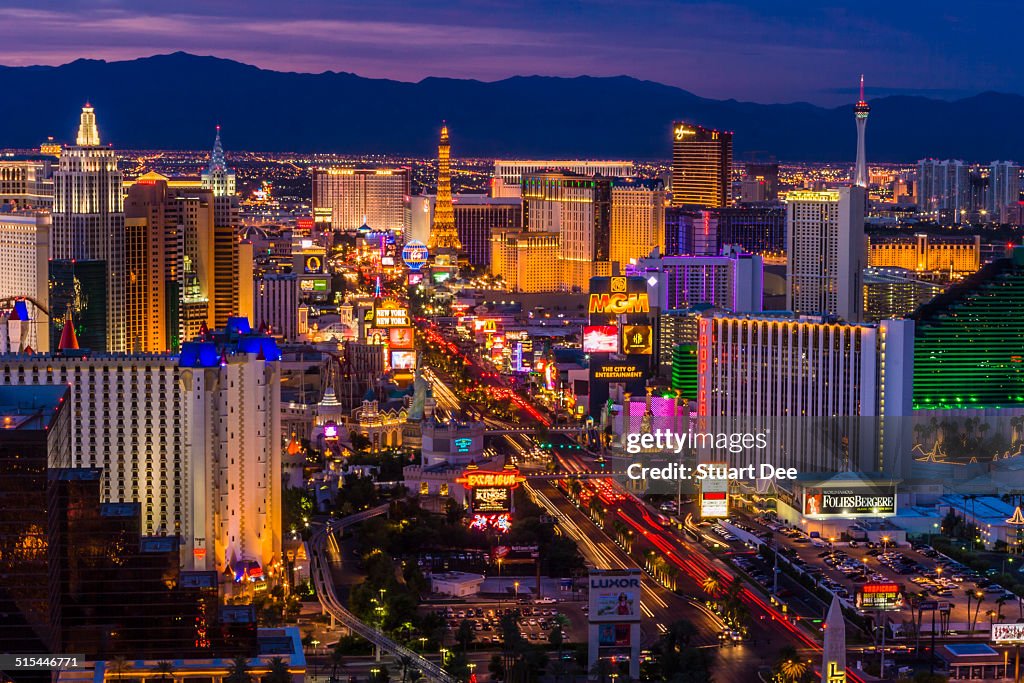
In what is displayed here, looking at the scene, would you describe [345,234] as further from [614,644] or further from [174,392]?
[614,644]

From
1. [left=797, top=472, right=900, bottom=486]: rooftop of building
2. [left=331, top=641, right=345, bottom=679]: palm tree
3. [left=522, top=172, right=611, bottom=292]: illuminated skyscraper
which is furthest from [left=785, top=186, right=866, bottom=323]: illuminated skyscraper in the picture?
[left=331, top=641, right=345, bottom=679]: palm tree

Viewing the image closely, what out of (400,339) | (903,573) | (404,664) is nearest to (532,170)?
(400,339)

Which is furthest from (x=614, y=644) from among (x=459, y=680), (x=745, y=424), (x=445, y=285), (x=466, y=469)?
(x=445, y=285)

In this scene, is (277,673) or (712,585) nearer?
(277,673)

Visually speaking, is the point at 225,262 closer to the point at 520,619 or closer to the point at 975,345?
the point at 975,345

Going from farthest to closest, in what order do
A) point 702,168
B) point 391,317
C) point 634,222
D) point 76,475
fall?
1. point 702,168
2. point 634,222
3. point 391,317
4. point 76,475

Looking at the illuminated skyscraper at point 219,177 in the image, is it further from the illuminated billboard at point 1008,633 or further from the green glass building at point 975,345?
the illuminated billboard at point 1008,633
